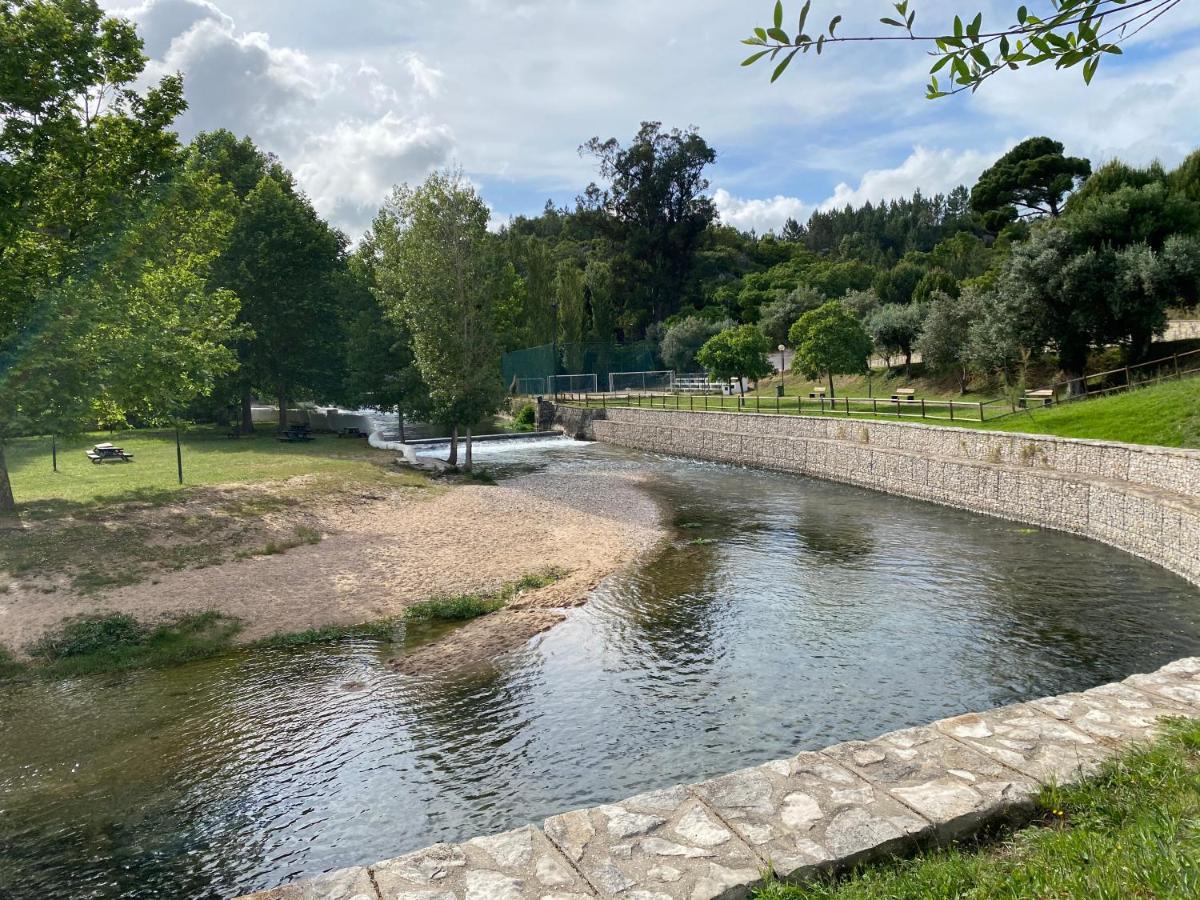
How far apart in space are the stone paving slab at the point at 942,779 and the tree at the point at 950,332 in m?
35.1

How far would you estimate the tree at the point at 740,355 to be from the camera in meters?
44.1

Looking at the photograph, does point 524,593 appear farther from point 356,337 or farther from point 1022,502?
point 356,337

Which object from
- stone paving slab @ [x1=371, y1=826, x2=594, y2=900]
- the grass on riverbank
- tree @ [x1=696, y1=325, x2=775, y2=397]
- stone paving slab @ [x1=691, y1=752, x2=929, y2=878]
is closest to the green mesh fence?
tree @ [x1=696, y1=325, x2=775, y2=397]

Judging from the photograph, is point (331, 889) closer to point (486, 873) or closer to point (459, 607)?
point (486, 873)

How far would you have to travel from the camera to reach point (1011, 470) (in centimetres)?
2164

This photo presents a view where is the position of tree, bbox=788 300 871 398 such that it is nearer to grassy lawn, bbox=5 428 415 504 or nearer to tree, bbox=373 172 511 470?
tree, bbox=373 172 511 470

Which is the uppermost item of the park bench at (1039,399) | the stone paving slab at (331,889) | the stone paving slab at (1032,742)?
the park bench at (1039,399)

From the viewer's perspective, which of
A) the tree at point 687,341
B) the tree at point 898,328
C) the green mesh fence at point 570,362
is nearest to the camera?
the tree at point 898,328

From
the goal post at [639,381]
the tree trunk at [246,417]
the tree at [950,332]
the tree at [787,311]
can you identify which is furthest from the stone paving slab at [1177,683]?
the goal post at [639,381]

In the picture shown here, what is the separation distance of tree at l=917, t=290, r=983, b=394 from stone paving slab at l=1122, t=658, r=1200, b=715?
106ft

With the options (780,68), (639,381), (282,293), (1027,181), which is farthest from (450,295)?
(1027,181)

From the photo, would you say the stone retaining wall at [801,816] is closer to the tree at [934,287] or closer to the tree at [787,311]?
the tree at [934,287]

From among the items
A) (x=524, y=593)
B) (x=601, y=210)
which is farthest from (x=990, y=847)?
(x=601, y=210)

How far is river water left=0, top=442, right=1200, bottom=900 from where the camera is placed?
747cm
